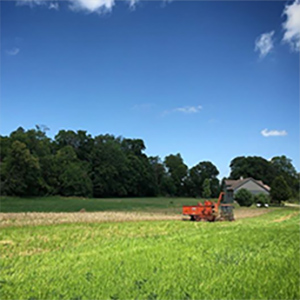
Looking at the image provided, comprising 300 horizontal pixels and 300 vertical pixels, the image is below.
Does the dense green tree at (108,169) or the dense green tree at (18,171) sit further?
the dense green tree at (108,169)

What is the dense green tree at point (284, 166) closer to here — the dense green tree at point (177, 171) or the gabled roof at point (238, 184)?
the gabled roof at point (238, 184)

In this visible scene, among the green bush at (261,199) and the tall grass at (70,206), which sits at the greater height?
the green bush at (261,199)

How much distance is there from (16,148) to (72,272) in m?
60.3

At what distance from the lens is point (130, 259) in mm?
9273

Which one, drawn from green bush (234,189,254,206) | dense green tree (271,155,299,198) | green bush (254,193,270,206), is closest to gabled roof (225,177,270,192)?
green bush (254,193,270,206)

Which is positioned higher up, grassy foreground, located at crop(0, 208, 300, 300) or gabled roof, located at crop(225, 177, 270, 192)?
gabled roof, located at crop(225, 177, 270, 192)

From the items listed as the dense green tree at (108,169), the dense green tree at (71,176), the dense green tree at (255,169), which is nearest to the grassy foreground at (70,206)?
the dense green tree at (71,176)

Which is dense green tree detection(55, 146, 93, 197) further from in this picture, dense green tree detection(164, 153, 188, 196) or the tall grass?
dense green tree detection(164, 153, 188, 196)

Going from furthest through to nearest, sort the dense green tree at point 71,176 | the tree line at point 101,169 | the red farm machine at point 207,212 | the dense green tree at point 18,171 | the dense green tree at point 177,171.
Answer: the dense green tree at point 177,171, the dense green tree at point 71,176, the tree line at point 101,169, the dense green tree at point 18,171, the red farm machine at point 207,212

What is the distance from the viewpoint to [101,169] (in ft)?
304

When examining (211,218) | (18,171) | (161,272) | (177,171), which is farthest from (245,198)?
(161,272)

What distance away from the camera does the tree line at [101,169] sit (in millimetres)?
65625

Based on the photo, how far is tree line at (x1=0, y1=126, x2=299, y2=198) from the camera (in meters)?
65.6

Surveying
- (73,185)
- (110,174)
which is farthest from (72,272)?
(110,174)
